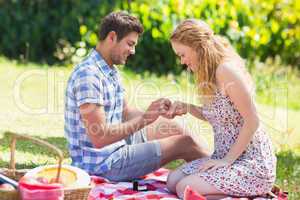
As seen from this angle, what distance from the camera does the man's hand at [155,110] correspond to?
181 inches

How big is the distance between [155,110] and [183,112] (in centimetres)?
22

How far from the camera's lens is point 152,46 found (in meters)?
9.12

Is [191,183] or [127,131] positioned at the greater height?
[127,131]

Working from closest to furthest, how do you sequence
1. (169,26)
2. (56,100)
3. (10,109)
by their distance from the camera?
(10,109) < (56,100) < (169,26)

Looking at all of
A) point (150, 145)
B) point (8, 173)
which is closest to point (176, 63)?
point (150, 145)

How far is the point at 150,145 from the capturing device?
16.1ft

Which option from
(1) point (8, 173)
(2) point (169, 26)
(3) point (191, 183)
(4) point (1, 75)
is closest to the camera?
(1) point (8, 173)

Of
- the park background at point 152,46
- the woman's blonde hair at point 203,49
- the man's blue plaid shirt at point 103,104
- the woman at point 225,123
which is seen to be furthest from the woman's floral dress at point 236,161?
the park background at point 152,46

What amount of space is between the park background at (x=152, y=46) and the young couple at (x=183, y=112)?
Answer: 2.83 m

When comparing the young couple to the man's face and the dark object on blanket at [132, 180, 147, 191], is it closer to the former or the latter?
the man's face

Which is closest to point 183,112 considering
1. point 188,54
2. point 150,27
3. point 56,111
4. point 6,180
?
point 188,54

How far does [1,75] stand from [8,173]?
449 centimetres

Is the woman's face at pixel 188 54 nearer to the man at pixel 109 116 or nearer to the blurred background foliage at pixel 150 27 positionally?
the man at pixel 109 116

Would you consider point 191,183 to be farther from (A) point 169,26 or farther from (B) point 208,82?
(A) point 169,26
